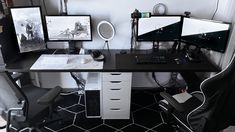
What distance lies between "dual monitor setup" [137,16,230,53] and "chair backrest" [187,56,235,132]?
78cm

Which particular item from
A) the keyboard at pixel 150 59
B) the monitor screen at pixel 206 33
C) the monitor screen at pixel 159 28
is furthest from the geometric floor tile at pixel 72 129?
the monitor screen at pixel 206 33

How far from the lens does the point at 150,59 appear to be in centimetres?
221

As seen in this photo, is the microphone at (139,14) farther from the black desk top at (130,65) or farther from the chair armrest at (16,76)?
the chair armrest at (16,76)

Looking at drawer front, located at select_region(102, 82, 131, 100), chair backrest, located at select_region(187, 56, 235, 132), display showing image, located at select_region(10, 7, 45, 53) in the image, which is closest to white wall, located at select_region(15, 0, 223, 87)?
display showing image, located at select_region(10, 7, 45, 53)

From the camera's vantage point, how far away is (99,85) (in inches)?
89.6

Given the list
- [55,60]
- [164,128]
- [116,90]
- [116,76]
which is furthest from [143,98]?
[55,60]

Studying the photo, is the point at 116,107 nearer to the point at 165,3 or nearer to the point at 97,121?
the point at 97,121

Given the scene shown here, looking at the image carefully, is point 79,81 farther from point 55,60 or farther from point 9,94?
point 9,94

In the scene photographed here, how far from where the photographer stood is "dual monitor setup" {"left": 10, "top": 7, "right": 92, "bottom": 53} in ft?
7.09

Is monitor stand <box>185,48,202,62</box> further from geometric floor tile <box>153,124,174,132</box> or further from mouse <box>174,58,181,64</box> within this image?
geometric floor tile <box>153,124,174,132</box>

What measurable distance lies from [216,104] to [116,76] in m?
1.01

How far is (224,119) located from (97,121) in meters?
1.31

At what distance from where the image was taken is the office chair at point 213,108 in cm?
135

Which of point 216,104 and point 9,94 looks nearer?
point 216,104
